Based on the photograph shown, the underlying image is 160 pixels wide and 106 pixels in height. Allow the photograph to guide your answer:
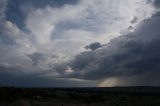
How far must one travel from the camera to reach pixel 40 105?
2500 inches

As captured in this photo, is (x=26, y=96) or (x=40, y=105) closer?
(x=40, y=105)

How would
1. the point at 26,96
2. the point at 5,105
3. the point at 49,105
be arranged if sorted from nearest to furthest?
1. the point at 5,105
2. the point at 49,105
3. the point at 26,96

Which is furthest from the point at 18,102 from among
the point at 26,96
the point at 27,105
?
the point at 26,96

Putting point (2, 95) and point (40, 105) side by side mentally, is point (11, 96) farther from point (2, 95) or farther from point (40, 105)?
point (40, 105)

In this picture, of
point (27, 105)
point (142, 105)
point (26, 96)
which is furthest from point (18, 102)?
point (142, 105)

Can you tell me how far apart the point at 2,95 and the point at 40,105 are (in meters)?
13.1

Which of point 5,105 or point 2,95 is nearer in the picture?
point 5,105

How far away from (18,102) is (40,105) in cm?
602

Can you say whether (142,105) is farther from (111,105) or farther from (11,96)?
(11,96)

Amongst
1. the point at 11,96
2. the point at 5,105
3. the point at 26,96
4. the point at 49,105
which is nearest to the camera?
the point at 5,105

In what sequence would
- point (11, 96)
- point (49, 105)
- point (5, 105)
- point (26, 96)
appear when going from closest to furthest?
point (5, 105) < point (49, 105) < point (11, 96) < point (26, 96)

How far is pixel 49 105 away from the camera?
2589 inches

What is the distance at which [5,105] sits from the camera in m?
61.5

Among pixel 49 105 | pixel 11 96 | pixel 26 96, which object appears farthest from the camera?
pixel 26 96
